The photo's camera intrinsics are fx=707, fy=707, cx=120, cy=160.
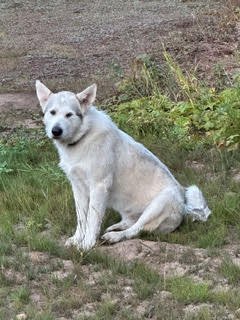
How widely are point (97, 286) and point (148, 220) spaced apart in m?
1.32

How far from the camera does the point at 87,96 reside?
23.4 feet

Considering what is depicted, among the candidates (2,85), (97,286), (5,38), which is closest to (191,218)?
(97,286)

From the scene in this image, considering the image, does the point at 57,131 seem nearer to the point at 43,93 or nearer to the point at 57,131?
the point at 57,131

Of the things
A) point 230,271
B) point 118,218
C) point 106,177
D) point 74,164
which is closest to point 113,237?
point 106,177

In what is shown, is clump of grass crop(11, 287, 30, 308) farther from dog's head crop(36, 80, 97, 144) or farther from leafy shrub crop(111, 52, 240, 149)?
leafy shrub crop(111, 52, 240, 149)

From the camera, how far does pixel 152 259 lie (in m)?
6.52

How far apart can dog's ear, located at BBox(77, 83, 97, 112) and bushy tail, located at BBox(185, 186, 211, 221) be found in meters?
1.48

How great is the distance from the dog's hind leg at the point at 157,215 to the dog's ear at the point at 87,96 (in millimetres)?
1206

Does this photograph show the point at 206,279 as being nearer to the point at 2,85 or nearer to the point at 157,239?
the point at 157,239

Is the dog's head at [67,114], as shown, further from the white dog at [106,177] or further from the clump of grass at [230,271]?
the clump of grass at [230,271]

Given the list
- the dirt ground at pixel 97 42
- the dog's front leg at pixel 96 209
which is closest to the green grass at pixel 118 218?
the dog's front leg at pixel 96 209

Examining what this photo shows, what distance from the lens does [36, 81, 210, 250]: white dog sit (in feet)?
23.2

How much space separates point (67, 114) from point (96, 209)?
3.26 ft

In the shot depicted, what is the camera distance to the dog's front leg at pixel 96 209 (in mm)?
7062
